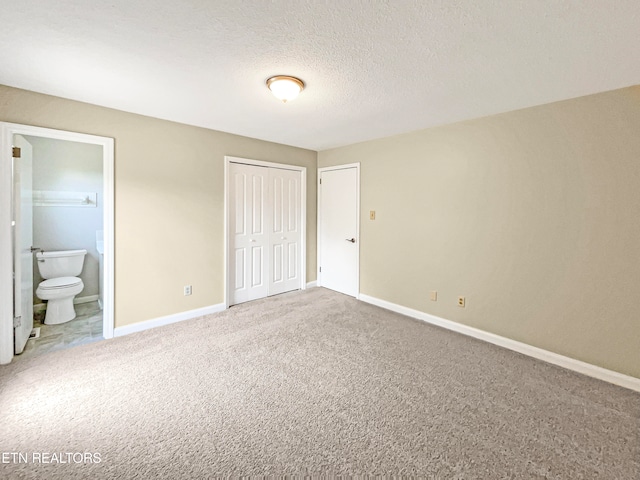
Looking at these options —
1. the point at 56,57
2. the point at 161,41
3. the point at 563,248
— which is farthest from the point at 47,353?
the point at 563,248

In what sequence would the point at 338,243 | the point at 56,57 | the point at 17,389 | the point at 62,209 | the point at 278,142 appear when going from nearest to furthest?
the point at 56,57 < the point at 17,389 < the point at 62,209 < the point at 278,142 < the point at 338,243

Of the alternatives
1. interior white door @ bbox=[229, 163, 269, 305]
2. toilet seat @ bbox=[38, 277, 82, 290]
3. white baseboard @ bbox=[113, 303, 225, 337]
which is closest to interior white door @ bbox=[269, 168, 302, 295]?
interior white door @ bbox=[229, 163, 269, 305]

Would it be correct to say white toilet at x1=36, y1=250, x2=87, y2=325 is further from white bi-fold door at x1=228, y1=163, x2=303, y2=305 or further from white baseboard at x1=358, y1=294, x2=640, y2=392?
white baseboard at x1=358, y1=294, x2=640, y2=392

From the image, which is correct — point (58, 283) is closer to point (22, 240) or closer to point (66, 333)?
point (66, 333)

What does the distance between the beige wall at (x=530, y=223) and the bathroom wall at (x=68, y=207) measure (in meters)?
4.12

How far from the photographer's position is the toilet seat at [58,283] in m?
3.33

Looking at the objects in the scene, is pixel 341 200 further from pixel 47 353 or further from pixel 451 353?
pixel 47 353

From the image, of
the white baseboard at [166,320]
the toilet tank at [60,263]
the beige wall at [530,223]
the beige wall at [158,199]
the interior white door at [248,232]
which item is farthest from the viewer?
the interior white door at [248,232]

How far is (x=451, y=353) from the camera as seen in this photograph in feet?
8.91

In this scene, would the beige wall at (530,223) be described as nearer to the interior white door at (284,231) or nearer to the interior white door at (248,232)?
the interior white door at (284,231)

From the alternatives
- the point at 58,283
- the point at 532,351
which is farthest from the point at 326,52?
the point at 58,283

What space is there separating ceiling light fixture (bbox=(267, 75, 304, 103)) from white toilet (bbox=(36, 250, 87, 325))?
337 centimetres

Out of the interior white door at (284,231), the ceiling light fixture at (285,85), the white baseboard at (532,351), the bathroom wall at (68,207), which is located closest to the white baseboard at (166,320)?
the interior white door at (284,231)

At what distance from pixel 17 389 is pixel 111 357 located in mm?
588
